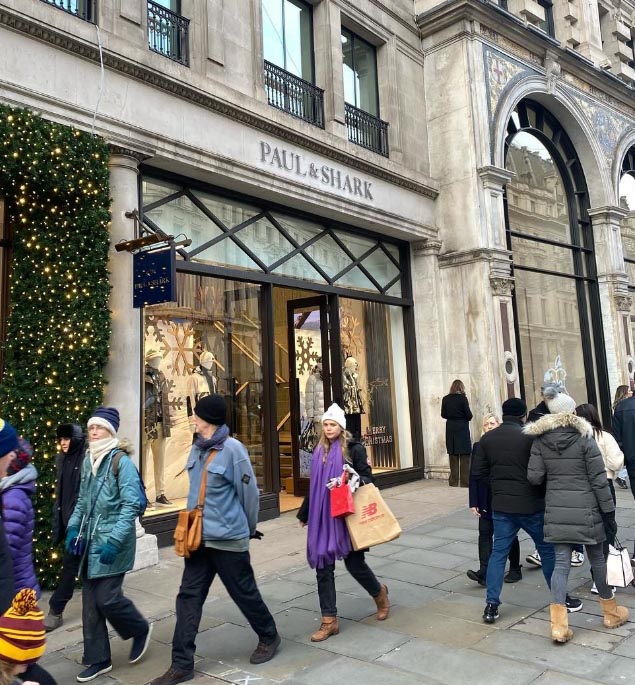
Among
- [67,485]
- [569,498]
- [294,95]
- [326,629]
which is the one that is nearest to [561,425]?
[569,498]

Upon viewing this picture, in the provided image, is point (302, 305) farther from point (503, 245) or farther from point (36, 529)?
point (36, 529)

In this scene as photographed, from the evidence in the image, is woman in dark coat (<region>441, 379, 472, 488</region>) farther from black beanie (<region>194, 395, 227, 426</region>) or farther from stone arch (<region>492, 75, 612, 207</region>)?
black beanie (<region>194, 395, 227, 426</region>)

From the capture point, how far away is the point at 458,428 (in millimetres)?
11367

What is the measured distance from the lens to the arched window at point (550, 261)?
14.4 meters

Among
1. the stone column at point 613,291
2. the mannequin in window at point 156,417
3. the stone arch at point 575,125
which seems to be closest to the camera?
the mannequin in window at point 156,417

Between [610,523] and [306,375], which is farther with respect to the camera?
[306,375]

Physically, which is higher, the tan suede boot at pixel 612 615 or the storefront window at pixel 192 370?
the storefront window at pixel 192 370

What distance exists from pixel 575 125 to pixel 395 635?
14.8 m

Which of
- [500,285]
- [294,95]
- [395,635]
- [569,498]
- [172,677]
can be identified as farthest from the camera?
[500,285]

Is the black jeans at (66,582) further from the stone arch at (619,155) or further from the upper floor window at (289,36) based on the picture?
the stone arch at (619,155)

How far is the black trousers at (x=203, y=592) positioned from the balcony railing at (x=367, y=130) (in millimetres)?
9028

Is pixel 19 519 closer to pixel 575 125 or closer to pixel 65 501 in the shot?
pixel 65 501

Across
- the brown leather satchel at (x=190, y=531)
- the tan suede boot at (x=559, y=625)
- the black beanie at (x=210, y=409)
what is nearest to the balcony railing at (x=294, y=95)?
the black beanie at (x=210, y=409)

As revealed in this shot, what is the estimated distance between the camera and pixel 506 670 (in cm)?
406
